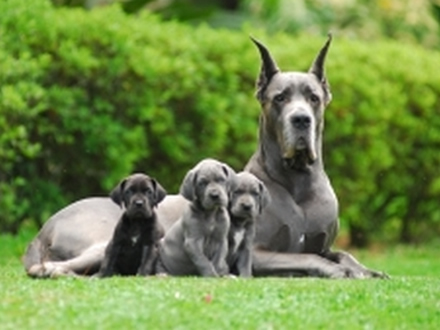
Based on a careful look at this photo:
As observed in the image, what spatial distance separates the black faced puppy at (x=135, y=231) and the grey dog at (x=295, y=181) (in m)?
0.91

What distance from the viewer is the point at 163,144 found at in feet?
53.7

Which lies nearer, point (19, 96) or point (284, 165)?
point (284, 165)

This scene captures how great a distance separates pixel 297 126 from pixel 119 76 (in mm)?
5351

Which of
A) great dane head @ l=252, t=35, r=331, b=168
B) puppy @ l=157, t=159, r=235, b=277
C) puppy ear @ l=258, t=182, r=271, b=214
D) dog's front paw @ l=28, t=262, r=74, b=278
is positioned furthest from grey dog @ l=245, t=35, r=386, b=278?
dog's front paw @ l=28, t=262, r=74, b=278

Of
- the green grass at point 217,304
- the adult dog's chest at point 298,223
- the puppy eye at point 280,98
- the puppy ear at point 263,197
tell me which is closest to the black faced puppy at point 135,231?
the green grass at point 217,304

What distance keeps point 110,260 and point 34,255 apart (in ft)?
3.89

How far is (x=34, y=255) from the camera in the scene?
11367mm

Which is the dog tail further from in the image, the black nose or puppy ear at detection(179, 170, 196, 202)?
the black nose

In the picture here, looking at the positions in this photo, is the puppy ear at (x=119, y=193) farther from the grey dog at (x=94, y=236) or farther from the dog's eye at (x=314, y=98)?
the dog's eye at (x=314, y=98)

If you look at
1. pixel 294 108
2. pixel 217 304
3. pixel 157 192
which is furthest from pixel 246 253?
pixel 217 304

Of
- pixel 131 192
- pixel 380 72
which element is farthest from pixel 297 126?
pixel 380 72

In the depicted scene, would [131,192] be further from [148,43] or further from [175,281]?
[148,43]

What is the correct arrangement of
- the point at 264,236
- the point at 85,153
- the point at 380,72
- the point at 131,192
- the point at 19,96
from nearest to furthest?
the point at 131,192 → the point at 264,236 → the point at 19,96 → the point at 85,153 → the point at 380,72

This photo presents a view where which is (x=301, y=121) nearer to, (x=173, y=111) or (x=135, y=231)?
(x=135, y=231)
